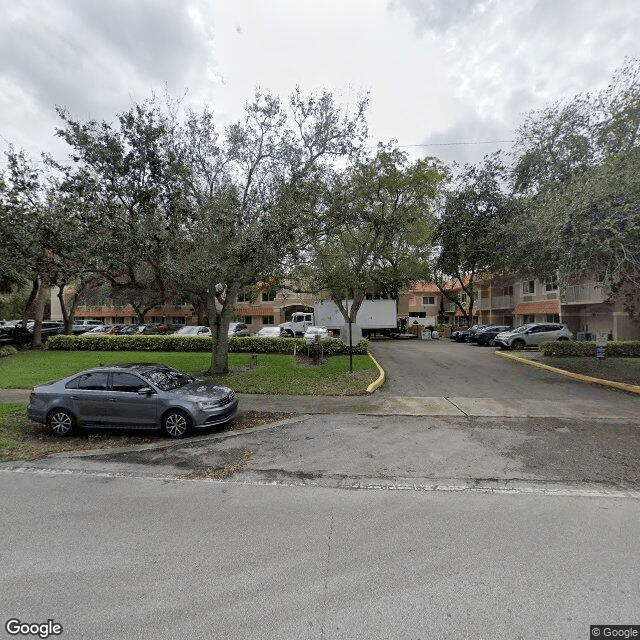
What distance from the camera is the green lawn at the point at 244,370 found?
437 inches

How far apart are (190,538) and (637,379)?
46.3 ft

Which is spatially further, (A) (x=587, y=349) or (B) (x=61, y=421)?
(A) (x=587, y=349)

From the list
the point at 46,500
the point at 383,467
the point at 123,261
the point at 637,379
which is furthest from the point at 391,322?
the point at 46,500

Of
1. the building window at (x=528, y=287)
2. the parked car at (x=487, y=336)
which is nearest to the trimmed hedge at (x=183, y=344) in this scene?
the parked car at (x=487, y=336)

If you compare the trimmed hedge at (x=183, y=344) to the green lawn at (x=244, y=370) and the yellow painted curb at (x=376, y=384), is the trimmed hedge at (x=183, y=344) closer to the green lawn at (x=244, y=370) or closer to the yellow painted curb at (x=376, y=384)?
the green lawn at (x=244, y=370)

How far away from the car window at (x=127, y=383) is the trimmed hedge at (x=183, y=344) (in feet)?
32.4

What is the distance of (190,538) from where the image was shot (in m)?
3.64

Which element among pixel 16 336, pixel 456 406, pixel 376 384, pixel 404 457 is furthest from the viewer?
pixel 16 336

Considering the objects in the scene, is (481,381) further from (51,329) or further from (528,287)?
(51,329)

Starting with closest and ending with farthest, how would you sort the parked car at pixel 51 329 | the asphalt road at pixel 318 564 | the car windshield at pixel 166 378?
the asphalt road at pixel 318 564, the car windshield at pixel 166 378, the parked car at pixel 51 329

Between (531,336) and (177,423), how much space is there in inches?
812

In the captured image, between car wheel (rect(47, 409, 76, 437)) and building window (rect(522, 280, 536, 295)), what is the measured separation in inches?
1290

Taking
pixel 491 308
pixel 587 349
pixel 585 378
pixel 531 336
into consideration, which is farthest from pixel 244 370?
pixel 491 308

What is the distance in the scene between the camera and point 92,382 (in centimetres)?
733
